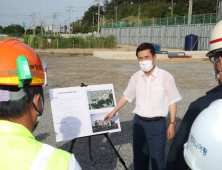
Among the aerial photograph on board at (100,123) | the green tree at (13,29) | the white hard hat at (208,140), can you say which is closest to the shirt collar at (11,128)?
the white hard hat at (208,140)

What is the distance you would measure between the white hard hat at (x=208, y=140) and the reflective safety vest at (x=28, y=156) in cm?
66

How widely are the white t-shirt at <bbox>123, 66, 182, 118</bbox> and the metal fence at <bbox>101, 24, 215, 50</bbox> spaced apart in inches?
1120

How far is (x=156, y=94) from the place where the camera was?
309 cm

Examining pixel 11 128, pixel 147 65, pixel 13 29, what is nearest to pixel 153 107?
pixel 147 65

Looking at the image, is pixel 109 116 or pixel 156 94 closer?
pixel 156 94

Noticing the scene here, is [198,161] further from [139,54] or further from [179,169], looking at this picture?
[139,54]

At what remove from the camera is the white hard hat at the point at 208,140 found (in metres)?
1.14

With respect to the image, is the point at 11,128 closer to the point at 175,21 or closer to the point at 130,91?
the point at 130,91

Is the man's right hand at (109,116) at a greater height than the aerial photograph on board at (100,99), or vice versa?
the aerial photograph on board at (100,99)

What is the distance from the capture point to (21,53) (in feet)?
4.48

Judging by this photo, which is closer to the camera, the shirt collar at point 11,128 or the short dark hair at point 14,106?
the shirt collar at point 11,128

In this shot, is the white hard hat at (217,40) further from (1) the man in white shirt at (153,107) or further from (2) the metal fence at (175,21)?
(2) the metal fence at (175,21)

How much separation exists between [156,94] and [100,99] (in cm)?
83

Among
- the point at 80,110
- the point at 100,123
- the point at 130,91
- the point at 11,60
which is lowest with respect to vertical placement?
the point at 100,123
